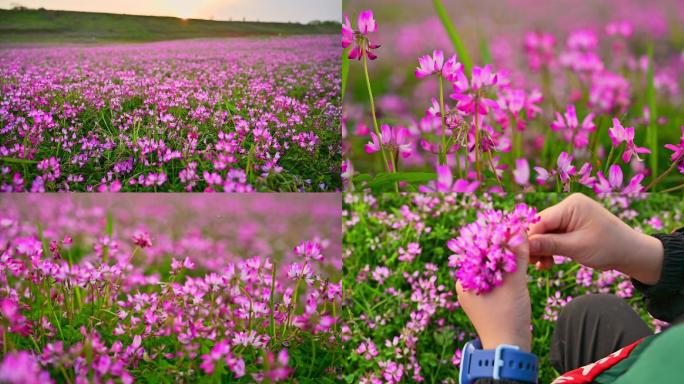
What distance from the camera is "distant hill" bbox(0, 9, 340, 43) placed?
1.70m

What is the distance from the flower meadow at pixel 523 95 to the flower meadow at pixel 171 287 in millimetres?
323

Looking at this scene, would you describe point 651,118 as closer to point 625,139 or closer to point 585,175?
point 625,139

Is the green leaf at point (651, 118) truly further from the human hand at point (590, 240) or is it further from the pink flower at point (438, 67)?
the human hand at point (590, 240)

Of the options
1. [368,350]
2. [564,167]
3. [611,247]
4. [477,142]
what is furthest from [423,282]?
[611,247]

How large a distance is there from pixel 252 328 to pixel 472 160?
0.78 metres

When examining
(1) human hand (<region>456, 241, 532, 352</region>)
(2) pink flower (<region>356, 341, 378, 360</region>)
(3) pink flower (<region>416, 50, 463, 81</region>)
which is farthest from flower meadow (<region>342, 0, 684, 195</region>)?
(1) human hand (<region>456, 241, 532, 352</region>)

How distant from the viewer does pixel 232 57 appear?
181 cm

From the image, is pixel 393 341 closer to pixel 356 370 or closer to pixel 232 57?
pixel 356 370

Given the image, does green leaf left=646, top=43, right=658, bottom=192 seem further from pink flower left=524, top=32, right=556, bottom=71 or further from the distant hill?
the distant hill

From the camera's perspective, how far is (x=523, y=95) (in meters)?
1.97

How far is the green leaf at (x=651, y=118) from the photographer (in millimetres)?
1939

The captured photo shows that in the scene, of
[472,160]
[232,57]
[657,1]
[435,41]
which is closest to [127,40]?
[232,57]

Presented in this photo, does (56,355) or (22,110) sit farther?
(22,110)

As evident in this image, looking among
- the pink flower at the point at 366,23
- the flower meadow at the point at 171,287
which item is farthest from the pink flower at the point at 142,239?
the pink flower at the point at 366,23
